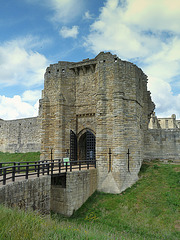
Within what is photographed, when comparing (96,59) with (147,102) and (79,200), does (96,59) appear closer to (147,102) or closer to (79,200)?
(147,102)

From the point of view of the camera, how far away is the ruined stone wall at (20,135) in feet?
95.6

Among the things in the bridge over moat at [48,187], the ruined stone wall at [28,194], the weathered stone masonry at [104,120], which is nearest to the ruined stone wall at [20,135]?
the weathered stone masonry at [104,120]

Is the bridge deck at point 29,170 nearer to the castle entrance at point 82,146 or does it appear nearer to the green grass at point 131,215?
the castle entrance at point 82,146

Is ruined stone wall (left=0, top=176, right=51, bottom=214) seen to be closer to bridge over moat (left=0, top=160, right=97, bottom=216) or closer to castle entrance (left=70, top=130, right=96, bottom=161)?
bridge over moat (left=0, top=160, right=97, bottom=216)

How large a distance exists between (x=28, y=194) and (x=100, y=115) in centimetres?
824

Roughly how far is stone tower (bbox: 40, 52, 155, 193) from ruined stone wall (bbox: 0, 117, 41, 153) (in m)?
11.8

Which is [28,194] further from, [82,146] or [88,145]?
[82,146]

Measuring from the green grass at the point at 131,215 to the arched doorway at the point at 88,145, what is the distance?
3.71m

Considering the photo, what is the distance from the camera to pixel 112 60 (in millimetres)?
15883

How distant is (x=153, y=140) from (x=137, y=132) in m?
3.64

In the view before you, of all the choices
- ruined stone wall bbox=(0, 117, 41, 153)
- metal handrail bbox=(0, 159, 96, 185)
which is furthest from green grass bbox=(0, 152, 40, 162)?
metal handrail bbox=(0, 159, 96, 185)

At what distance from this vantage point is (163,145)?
18.1 m

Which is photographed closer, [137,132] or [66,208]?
[66,208]

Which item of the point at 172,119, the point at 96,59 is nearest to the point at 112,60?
the point at 96,59
